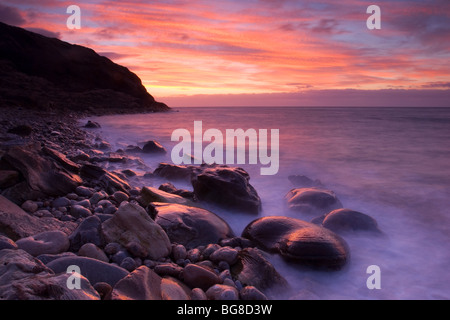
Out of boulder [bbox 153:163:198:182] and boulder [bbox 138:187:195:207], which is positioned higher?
boulder [bbox 153:163:198:182]

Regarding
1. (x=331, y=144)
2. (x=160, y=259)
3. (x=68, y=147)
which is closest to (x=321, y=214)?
(x=160, y=259)

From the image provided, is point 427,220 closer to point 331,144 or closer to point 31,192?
point 31,192

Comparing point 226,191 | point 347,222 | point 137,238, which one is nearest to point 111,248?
point 137,238

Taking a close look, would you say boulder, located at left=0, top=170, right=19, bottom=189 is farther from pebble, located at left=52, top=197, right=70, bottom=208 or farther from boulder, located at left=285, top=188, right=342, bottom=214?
boulder, located at left=285, top=188, right=342, bottom=214

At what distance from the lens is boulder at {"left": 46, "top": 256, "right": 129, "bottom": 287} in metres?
2.05

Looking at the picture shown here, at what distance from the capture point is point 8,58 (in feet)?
172

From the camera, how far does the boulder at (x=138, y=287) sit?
6.07 ft

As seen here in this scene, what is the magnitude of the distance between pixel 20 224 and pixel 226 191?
2.54 meters

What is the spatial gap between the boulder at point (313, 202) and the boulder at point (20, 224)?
122 inches

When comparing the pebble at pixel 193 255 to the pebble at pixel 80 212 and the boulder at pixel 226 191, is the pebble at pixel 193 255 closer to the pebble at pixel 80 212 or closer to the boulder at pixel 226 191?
the pebble at pixel 80 212

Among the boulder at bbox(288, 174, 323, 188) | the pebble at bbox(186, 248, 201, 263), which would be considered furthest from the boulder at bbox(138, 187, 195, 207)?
the boulder at bbox(288, 174, 323, 188)

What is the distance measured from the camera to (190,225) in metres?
3.22

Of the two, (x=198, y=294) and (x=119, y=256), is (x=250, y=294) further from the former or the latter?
(x=119, y=256)

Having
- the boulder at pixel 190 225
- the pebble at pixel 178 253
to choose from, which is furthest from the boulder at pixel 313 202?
the pebble at pixel 178 253
